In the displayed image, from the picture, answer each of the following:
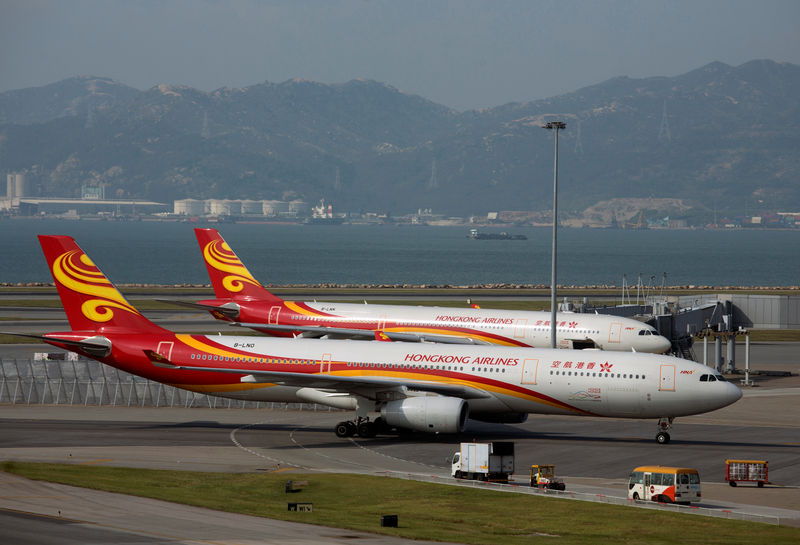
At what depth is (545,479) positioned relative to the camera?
38.7 m

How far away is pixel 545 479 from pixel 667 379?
1235 centimetres

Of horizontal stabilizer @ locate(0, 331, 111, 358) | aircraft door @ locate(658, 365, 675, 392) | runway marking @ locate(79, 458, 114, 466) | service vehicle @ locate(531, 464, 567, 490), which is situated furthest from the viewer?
horizontal stabilizer @ locate(0, 331, 111, 358)

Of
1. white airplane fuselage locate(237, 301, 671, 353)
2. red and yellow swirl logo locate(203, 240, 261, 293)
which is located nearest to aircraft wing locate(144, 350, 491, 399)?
white airplane fuselage locate(237, 301, 671, 353)

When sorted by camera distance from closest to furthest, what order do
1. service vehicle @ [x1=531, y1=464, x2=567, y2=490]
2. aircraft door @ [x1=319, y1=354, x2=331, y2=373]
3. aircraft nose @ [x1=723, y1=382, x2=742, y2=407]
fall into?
1. service vehicle @ [x1=531, y1=464, x2=567, y2=490]
2. aircraft nose @ [x1=723, y1=382, x2=742, y2=407]
3. aircraft door @ [x1=319, y1=354, x2=331, y2=373]

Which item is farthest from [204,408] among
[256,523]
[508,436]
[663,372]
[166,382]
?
[256,523]

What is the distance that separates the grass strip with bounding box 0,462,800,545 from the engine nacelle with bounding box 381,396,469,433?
784 centimetres

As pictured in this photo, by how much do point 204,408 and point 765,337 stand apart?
63.5 metres

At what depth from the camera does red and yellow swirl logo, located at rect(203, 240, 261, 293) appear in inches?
3162

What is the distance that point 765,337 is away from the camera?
104 metres

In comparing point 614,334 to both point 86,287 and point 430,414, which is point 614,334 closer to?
point 430,414

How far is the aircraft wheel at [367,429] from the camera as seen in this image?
167 ft

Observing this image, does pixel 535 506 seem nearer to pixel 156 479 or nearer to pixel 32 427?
pixel 156 479

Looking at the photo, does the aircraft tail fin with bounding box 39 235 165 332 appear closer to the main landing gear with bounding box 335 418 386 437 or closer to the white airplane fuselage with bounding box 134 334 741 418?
the white airplane fuselage with bounding box 134 334 741 418

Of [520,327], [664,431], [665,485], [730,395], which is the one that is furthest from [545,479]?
[520,327]
